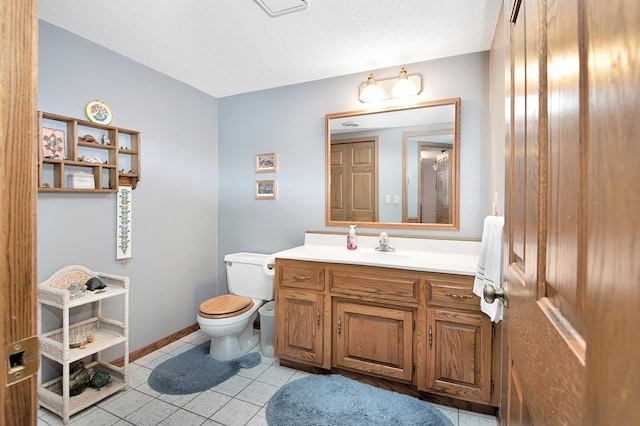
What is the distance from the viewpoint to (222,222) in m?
3.09

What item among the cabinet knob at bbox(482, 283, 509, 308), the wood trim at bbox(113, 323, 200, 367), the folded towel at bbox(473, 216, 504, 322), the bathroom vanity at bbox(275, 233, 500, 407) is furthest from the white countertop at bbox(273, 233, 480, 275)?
the wood trim at bbox(113, 323, 200, 367)

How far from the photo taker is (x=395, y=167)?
236cm

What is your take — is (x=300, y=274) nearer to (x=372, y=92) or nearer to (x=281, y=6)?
(x=372, y=92)

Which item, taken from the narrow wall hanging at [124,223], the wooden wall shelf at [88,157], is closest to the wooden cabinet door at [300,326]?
the narrow wall hanging at [124,223]

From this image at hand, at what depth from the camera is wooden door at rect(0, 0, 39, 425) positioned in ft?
1.52

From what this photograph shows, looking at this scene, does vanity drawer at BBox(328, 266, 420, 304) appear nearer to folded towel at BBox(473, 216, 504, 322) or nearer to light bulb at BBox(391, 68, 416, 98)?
folded towel at BBox(473, 216, 504, 322)

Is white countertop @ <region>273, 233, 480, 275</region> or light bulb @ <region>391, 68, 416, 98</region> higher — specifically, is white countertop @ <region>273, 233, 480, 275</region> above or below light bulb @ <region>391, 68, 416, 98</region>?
below

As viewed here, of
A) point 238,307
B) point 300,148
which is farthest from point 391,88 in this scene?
point 238,307

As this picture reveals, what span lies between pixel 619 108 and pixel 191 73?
2.82 m

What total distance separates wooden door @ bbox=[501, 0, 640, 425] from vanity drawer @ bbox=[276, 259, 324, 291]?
1430 mm

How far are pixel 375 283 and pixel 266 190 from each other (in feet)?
4.76

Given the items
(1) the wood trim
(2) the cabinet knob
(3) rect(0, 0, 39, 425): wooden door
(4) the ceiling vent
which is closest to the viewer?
(3) rect(0, 0, 39, 425): wooden door

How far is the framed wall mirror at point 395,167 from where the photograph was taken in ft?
7.30

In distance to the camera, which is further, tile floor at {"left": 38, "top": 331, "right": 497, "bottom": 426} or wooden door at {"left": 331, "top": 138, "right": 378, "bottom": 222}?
wooden door at {"left": 331, "top": 138, "right": 378, "bottom": 222}
